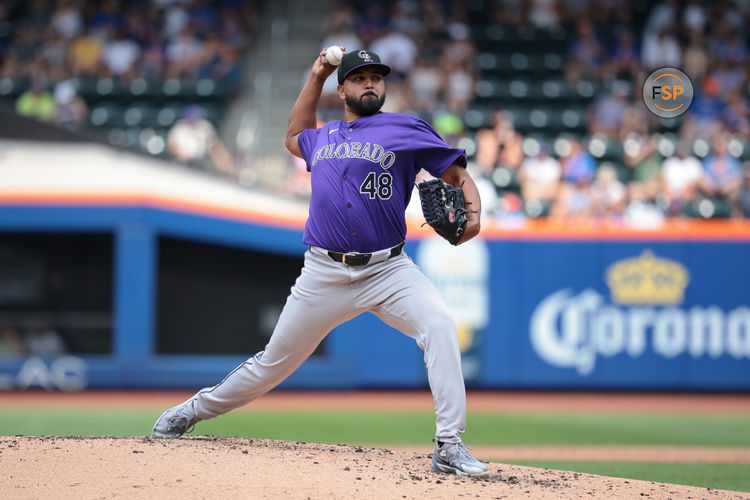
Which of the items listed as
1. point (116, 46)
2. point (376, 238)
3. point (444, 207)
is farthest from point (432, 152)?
point (116, 46)

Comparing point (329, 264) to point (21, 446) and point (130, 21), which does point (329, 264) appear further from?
point (130, 21)

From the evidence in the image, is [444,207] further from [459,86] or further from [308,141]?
[459,86]

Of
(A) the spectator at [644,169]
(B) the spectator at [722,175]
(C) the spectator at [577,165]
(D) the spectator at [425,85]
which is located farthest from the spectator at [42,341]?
(B) the spectator at [722,175]

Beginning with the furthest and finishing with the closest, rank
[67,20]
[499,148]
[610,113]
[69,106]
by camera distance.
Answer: [67,20] → [610,113] → [69,106] → [499,148]

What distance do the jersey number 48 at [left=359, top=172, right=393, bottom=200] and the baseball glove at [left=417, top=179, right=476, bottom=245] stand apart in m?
0.14

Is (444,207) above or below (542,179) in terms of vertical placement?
below

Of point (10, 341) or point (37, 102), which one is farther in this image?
point (37, 102)

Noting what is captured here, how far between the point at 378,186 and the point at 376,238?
0.23m

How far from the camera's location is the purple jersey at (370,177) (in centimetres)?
413

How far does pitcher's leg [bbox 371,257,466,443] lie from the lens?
4043mm

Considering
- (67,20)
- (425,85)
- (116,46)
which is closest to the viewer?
(425,85)

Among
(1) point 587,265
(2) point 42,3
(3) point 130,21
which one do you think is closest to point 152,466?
(1) point 587,265

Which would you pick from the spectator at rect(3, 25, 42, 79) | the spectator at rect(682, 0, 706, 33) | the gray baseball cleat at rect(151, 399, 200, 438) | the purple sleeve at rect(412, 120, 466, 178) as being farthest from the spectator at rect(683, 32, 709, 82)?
the gray baseball cleat at rect(151, 399, 200, 438)

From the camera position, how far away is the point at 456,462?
4.04 m
